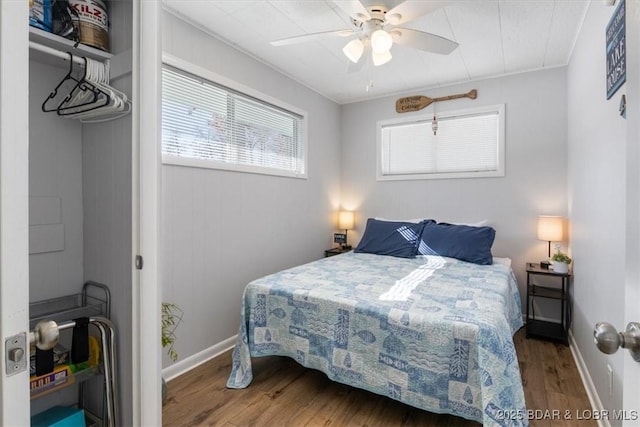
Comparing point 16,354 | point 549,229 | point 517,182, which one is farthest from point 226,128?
point 549,229

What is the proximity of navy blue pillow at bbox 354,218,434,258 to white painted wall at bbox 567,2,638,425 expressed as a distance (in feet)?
4.38

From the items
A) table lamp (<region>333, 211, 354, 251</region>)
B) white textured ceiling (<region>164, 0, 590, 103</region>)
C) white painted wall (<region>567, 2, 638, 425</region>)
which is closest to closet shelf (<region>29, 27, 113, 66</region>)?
white textured ceiling (<region>164, 0, 590, 103</region>)

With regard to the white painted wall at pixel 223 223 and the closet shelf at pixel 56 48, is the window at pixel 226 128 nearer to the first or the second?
the white painted wall at pixel 223 223

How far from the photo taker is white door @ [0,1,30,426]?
0.63m

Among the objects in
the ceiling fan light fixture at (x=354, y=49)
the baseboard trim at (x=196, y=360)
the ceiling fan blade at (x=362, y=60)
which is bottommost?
the baseboard trim at (x=196, y=360)

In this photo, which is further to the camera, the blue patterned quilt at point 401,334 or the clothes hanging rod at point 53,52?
the blue patterned quilt at point 401,334

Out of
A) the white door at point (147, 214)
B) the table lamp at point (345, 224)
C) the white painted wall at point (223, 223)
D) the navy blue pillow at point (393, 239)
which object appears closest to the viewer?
the white door at point (147, 214)

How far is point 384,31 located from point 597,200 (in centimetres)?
160

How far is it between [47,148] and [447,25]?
2.68m

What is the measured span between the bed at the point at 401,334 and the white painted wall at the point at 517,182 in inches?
A: 35.4

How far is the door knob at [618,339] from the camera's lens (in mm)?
600

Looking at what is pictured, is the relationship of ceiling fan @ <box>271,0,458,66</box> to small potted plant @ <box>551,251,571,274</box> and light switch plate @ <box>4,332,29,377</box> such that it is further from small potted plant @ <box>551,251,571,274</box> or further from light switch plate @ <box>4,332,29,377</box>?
small potted plant @ <box>551,251,571,274</box>

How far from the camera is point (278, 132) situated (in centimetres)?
340

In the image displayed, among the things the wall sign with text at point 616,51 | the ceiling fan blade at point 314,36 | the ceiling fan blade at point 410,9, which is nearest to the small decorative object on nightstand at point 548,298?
the wall sign with text at point 616,51
